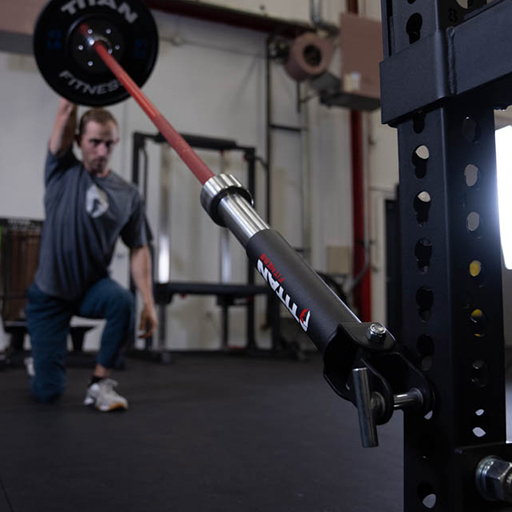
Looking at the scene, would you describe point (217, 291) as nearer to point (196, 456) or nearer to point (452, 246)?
point (196, 456)

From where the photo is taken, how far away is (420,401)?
523 mm

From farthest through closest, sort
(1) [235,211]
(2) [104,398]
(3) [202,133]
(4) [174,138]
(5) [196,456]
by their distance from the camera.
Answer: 1. (3) [202,133]
2. (2) [104,398]
3. (5) [196,456]
4. (4) [174,138]
5. (1) [235,211]


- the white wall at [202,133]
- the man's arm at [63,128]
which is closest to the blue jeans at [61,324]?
the man's arm at [63,128]

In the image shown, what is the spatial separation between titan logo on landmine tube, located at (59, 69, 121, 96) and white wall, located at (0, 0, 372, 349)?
3.32m

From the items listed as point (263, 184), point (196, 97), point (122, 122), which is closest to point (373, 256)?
point (263, 184)

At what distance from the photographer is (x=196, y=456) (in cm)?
121

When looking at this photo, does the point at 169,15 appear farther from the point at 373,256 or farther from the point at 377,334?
the point at 377,334

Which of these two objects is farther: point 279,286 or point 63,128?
point 63,128

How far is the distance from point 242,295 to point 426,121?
11.4ft

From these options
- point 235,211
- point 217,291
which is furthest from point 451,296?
point 217,291

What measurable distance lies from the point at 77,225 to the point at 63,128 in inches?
13.2

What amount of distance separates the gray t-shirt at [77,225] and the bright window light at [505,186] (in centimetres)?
159

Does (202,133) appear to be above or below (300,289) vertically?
above

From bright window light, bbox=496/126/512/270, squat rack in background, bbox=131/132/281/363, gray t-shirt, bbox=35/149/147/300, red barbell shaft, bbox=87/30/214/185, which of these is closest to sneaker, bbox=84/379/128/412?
gray t-shirt, bbox=35/149/147/300
